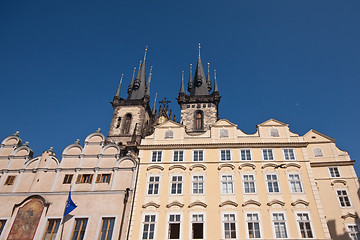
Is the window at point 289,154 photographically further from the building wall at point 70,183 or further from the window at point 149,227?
the building wall at point 70,183

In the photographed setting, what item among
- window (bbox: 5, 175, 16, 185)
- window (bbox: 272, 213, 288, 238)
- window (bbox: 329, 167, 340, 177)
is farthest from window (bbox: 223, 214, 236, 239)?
window (bbox: 5, 175, 16, 185)

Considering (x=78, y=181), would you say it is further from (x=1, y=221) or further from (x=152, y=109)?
(x=152, y=109)

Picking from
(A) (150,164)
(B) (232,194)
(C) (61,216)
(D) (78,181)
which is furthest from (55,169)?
(B) (232,194)

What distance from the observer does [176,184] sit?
22.5 meters

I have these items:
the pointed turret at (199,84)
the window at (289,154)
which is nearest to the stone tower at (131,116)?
the pointed turret at (199,84)

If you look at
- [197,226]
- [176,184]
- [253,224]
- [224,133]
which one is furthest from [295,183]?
[176,184]

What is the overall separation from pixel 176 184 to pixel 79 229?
7.53 meters

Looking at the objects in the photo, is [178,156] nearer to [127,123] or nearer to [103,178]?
[103,178]

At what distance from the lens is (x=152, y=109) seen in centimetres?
6072

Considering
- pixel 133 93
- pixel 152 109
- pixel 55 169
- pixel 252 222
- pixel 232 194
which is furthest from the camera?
pixel 152 109

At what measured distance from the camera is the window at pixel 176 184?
72.7 feet

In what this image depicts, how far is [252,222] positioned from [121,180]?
10152 millimetres

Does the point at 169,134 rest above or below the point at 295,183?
above

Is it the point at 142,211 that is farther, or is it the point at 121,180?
the point at 121,180
